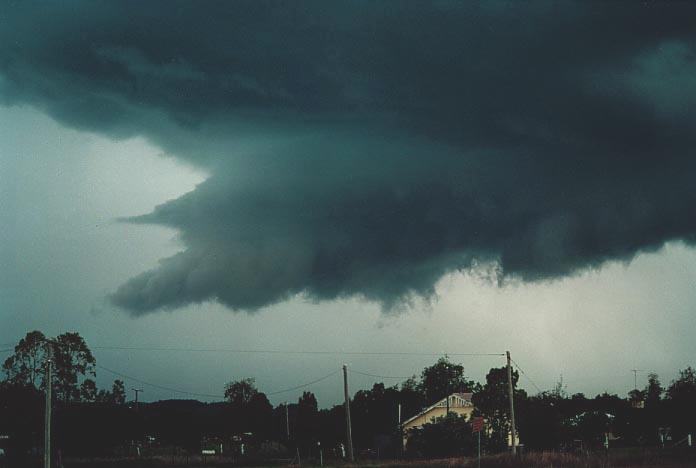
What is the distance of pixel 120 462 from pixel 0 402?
15004 mm

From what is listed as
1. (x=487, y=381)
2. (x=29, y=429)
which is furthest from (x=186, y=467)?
(x=487, y=381)

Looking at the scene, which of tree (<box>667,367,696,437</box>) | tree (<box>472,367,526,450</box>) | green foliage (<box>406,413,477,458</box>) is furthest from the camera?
tree (<box>667,367,696,437</box>)

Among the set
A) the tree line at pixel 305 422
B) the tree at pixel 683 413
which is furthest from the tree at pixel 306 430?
the tree at pixel 683 413

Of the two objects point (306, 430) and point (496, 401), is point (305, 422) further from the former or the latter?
point (496, 401)

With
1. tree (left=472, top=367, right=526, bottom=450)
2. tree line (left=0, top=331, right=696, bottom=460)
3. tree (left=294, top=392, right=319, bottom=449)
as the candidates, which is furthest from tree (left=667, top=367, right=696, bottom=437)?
tree (left=294, top=392, right=319, bottom=449)

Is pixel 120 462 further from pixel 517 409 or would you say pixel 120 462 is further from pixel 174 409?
pixel 517 409

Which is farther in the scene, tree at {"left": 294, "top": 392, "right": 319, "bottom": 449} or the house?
the house

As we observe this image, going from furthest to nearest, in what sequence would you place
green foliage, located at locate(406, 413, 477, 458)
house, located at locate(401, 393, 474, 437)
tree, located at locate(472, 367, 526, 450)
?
house, located at locate(401, 393, 474, 437) < tree, located at locate(472, 367, 526, 450) < green foliage, located at locate(406, 413, 477, 458)

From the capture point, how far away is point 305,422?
118 metres

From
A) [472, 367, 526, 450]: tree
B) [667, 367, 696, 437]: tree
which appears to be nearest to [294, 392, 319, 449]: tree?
[472, 367, 526, 450]: tree

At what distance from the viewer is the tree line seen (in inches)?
3406

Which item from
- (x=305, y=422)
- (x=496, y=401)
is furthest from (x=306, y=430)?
(x=496, y=401)

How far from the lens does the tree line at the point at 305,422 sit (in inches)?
3406

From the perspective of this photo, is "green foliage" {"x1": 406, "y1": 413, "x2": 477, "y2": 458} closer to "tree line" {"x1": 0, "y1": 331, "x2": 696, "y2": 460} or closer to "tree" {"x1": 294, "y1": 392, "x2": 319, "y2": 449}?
"tree line" {"x1": 0, "y1": 331, "x2": 696, "y2": 460}
